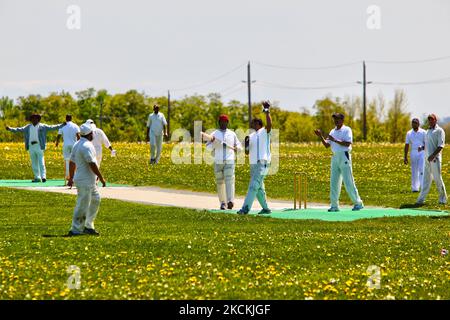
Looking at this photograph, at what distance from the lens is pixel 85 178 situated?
1939 centimetres

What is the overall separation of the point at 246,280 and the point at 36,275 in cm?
291

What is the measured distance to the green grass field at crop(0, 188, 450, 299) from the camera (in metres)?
13.8

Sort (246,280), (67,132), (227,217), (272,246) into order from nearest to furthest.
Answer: (246,280) → (272,246) → (227,217) → (67,132)

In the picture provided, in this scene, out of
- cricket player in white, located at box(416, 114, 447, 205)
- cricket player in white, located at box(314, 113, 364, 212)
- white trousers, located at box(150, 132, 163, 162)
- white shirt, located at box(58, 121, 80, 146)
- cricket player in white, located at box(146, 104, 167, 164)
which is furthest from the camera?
white trousers, located at box(150, 132, 163, 162)

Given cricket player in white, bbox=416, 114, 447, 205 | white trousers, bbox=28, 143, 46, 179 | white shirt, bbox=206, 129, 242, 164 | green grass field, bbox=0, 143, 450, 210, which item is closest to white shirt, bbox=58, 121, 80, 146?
white trousers, bbox=28, 143, 46, 179

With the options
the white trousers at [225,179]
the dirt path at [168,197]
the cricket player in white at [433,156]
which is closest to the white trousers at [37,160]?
the dirt path at [168,197]

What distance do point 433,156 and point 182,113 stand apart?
3807 inches

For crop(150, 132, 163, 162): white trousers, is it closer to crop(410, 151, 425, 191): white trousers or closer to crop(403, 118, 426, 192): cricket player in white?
crop(410, 151, 425, 191): white trousers

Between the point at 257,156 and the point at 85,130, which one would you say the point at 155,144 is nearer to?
the point at 257,156

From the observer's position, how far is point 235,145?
25469 millimetres

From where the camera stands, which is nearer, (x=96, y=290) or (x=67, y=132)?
(x=96, y=290)

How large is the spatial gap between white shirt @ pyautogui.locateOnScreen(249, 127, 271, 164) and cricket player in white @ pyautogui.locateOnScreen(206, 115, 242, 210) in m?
0.92
